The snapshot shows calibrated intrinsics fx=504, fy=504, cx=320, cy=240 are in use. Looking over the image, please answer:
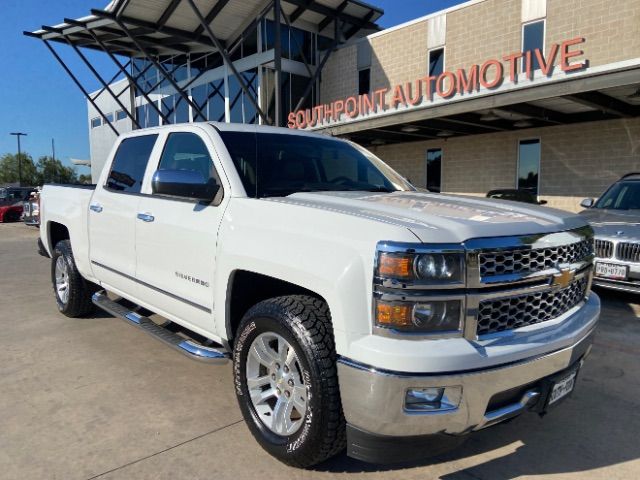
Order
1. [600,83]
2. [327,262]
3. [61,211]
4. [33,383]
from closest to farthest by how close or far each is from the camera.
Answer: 1. [327,262]
2. [33,383]
3. [61,211]
4. [600,83]

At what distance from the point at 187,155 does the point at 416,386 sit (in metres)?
2.45

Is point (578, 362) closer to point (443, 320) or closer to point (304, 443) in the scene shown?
point (443, 320)

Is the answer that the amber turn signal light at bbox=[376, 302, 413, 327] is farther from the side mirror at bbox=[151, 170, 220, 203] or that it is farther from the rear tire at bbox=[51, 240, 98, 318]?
the rear tire at bbox=[51, 240, 98, 318]

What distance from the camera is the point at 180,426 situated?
3146mm

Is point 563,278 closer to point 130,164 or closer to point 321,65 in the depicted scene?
point 130,164

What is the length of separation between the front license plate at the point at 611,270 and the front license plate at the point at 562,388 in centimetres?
372

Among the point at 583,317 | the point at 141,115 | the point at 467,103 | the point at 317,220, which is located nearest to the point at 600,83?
the point at 467,103

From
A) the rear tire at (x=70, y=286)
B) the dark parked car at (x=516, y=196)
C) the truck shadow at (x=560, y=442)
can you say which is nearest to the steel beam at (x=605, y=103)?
the dark parked car at (x=516, y=196)

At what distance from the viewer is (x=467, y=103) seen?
38.7 ft

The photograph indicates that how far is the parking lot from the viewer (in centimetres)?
268

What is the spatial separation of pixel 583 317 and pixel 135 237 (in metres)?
3.12

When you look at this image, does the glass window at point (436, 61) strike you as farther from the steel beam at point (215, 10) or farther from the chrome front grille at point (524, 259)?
the chrome front grille at point (524, 259)

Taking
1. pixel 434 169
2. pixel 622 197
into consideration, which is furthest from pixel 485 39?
pixel 622 197

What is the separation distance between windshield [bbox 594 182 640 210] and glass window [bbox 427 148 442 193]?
1010cm
